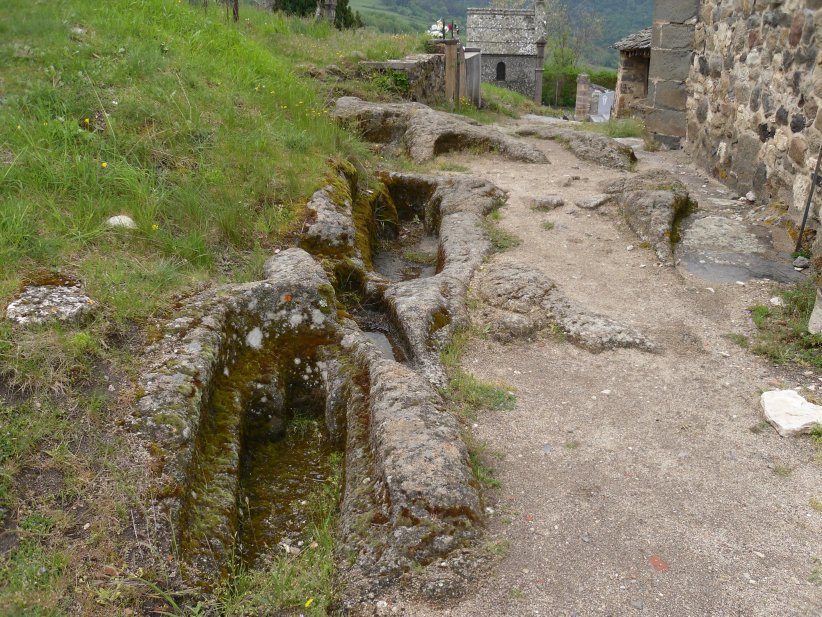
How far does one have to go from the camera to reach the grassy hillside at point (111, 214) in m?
2.58

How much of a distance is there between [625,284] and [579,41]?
184 feet

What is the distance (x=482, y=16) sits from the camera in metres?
37.1

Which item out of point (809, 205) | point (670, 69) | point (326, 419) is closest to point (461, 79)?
point (670, 69)

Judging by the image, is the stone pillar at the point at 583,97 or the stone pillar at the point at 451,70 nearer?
the stone pillar at the point at 451,70

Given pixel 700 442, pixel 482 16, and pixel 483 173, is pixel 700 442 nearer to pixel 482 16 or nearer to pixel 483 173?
pixel 483 173

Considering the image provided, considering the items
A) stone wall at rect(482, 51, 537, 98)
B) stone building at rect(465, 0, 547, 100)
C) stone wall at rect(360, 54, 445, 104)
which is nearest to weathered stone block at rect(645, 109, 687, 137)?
stone wall at rect(360, 54, 445, 104)

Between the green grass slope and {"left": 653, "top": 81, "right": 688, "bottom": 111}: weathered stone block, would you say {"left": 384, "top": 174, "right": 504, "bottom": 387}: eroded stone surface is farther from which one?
{"left": 653, "top": 81, "right": 688, "bottom": 111}: weathered stone block

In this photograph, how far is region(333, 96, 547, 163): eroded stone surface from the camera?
9336mm

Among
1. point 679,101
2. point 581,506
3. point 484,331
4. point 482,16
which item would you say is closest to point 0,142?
point 484,331

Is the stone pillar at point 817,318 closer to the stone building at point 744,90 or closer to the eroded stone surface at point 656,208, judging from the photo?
the stone building at point 744,90

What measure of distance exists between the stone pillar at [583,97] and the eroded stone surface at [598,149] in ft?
71.2

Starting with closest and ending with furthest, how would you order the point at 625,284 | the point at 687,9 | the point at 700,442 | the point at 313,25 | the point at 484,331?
the point at 700,442 → the point at 484,331 → the point at 625,284 → the point at 687,9 → the point at 313,25

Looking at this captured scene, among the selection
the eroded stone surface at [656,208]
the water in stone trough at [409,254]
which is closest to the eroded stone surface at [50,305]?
the water in stone trough at [409,254]

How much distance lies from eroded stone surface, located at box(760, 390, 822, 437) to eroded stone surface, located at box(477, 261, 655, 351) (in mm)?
890
